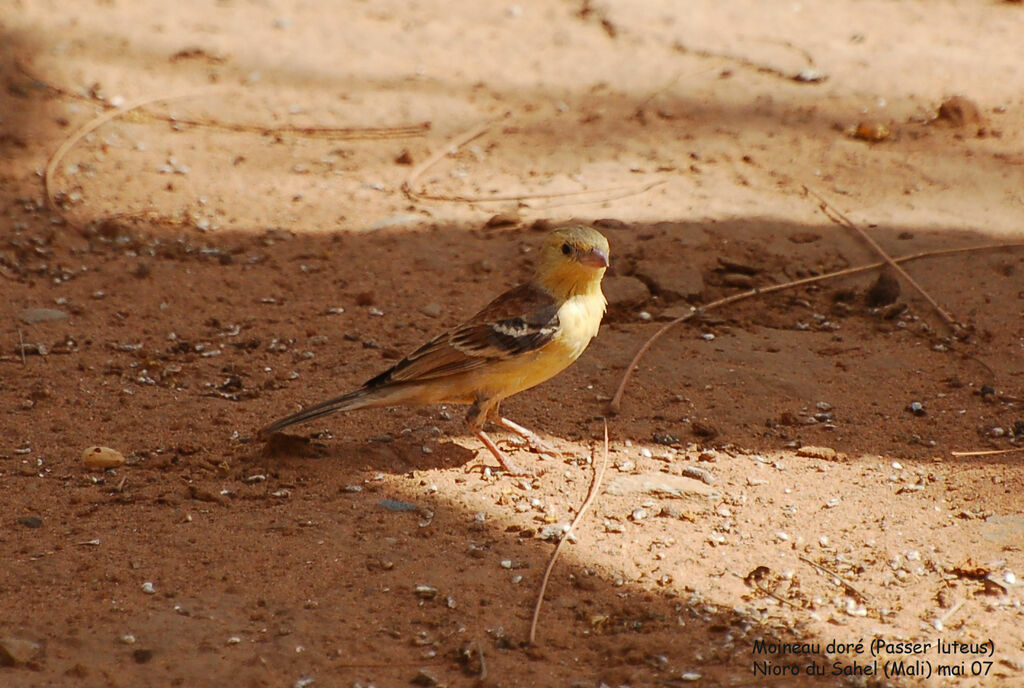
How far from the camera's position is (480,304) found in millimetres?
7055

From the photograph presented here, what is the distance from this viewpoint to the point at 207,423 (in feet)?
18.3

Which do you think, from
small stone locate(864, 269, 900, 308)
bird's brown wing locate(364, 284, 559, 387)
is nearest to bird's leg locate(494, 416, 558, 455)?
bird's brown wing locate(364, 284, 559, 387)

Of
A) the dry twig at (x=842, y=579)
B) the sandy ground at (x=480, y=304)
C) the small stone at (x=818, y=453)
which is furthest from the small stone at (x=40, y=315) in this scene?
the dry twig at (x=842, y=579)

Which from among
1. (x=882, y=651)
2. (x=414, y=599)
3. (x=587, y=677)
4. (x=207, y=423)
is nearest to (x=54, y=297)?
(x=207, y=423)

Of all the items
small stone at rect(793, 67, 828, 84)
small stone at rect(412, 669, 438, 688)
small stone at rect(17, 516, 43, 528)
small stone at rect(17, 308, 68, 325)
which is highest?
small stone at rect(793, 67, 828, 84)

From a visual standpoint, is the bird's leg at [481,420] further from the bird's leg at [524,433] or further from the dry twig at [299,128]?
the dry twig at [299,128]

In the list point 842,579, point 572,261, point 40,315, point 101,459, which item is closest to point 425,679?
point 842,579

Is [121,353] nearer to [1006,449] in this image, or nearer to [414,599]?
[414,599]

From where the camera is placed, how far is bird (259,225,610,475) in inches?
207

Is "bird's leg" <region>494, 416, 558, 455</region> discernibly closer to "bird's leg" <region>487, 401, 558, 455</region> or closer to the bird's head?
"bird's leg" <region>487, 401, 558, 455</region>

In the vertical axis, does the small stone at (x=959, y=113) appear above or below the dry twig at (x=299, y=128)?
above

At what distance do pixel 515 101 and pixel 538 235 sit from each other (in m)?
2.43

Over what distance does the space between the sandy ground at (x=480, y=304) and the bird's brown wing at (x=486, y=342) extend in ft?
1.36

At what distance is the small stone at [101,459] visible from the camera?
16.9 ft
